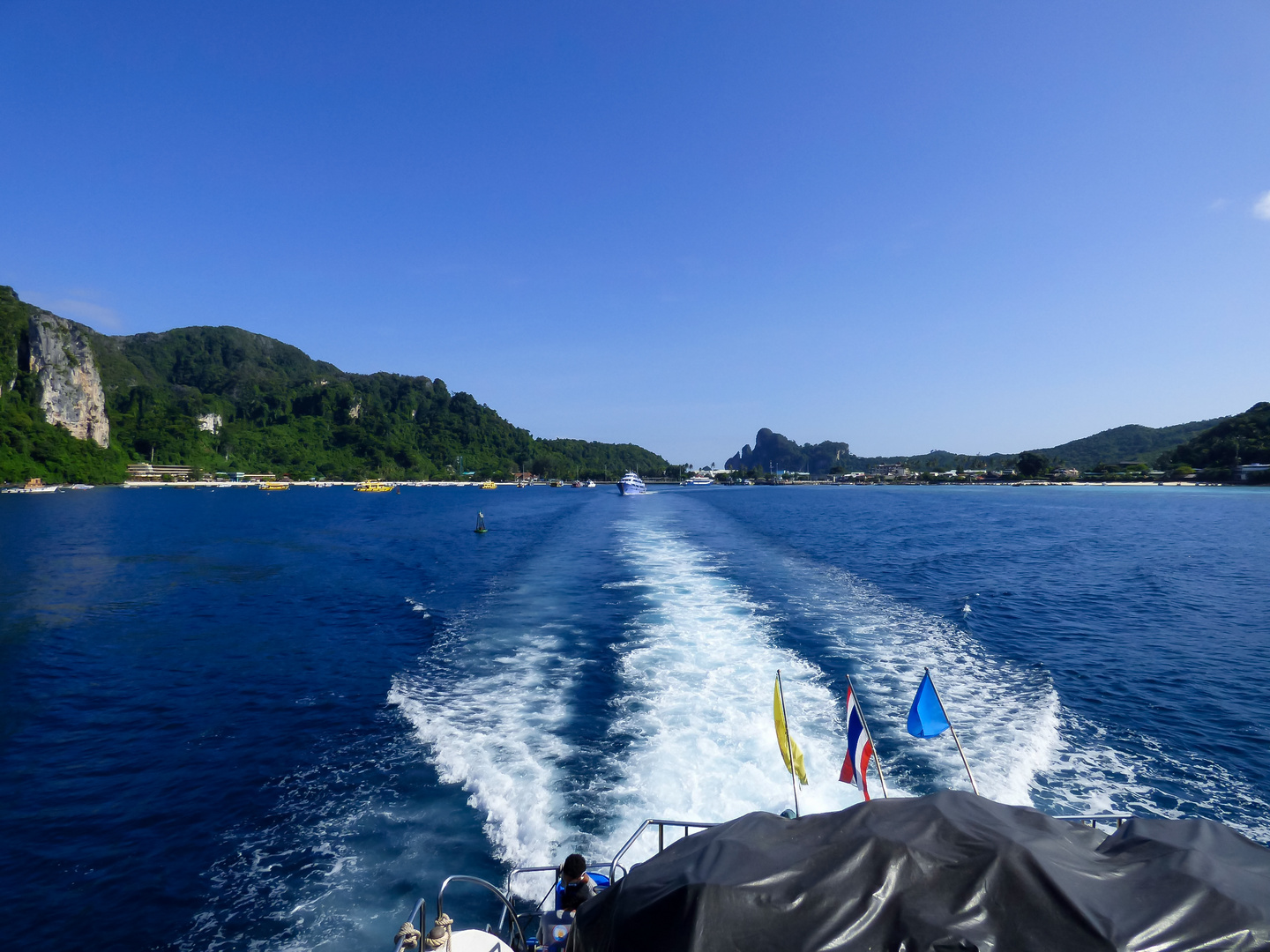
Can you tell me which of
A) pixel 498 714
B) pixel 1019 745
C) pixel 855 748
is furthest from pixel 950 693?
pixel 498 714

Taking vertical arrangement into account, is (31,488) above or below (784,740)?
above

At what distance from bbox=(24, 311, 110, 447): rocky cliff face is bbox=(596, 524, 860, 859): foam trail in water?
176465 mm

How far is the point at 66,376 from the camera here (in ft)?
457

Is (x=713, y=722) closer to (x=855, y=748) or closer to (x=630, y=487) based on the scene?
(x=855, y=748)

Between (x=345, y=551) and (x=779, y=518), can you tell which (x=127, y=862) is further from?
(x=779, y=518)

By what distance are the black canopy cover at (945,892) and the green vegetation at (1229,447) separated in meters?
207

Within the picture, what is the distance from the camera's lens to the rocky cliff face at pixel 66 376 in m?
136

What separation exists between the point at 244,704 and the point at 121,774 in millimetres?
3265

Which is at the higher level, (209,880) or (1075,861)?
(1075,861)

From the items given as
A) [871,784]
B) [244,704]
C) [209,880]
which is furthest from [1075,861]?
[244,704]

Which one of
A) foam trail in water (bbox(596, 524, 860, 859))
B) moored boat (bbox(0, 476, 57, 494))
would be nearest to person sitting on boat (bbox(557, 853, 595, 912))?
foam trail in water (bbox(596, 524, 860, 859))

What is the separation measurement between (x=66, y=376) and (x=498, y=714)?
183 meters

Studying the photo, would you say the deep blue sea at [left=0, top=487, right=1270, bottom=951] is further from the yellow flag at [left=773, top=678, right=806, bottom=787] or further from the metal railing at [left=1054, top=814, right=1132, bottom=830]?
the metal railing at [left=1054, top=814, right=1132, bottom=830]

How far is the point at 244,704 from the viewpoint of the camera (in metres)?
14.9
